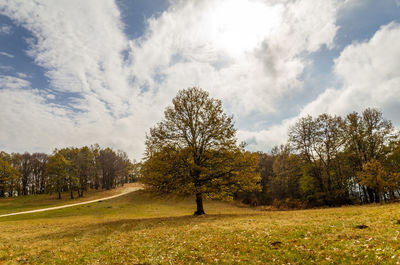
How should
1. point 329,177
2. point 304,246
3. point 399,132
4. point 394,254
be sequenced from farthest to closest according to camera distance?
point 329,177, point 399,132, point 304,246, point 394,254

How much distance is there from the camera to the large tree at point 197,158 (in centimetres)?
2742

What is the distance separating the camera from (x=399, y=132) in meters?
39.8

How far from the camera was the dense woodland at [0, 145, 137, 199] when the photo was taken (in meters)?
70.6

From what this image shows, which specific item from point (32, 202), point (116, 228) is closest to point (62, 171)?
point (32, 202)

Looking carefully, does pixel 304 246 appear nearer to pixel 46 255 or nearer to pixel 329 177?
pixel 46 255

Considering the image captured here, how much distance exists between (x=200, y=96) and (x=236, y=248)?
2157 cm

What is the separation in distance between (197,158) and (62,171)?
62.9m

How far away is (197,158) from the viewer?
28.6m

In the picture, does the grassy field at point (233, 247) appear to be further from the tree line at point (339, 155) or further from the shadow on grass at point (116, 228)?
the tree line at point (339, 155)

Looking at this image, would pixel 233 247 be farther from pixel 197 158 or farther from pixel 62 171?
pixel 62 171

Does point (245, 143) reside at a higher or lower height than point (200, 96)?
lower

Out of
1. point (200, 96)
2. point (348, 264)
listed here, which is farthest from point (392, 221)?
point (200, 96)

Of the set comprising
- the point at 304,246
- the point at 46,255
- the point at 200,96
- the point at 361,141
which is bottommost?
the point at 46,255

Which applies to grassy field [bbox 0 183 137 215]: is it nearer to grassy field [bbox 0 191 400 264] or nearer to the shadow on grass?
the shadow on grass
